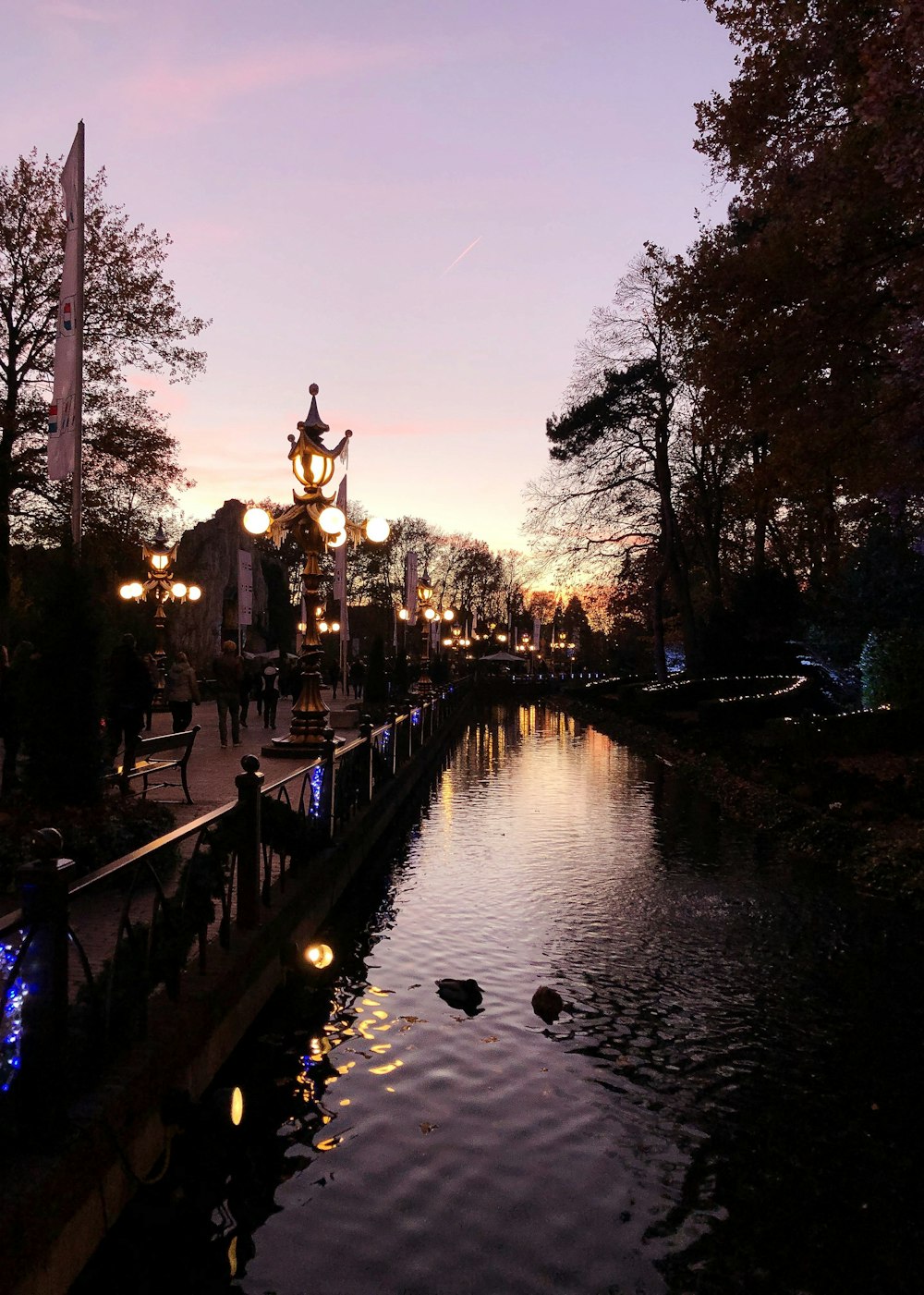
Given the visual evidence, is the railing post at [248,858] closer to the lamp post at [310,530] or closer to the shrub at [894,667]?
the lamp post at [310,530]

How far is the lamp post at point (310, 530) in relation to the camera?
15.9 m

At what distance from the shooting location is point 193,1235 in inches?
165

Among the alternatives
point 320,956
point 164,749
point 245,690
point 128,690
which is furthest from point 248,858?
point 245,690

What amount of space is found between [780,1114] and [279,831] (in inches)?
166

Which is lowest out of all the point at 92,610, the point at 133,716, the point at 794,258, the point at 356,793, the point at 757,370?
the point at 356,793

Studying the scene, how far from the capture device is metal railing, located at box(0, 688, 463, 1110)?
3721mm

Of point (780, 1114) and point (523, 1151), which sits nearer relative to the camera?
point (523, 1151)

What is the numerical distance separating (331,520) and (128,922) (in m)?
12.4

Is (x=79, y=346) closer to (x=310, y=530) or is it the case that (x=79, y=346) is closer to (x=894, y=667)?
(x=310, y=530)

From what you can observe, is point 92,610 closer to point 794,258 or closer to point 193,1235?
point 193,1235

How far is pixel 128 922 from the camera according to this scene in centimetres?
461

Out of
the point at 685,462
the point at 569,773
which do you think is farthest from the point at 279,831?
the point at 685,462

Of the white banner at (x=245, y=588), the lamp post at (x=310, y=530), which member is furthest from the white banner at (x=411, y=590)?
the lamp post at (x=310, y=530)

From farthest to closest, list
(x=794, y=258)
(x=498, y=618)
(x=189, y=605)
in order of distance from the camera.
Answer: (x=498, y=618) → (x=189, y=605) → (x=794, y=258)
